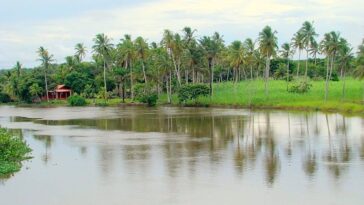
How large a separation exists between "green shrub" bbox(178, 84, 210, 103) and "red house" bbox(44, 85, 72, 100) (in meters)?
37.4

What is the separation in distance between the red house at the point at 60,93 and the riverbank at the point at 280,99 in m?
Answer: 11.5

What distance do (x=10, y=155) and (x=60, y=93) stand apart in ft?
318

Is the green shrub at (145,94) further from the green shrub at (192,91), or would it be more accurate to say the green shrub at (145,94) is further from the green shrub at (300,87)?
the green shrub at (300,87)

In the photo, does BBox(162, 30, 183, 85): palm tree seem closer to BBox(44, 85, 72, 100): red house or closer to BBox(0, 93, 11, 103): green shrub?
BBox(44, 85, 72, 100): red house

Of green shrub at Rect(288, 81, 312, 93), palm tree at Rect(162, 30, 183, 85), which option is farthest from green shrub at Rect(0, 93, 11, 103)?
green shrub at Rect(288, 81, 312, 93)

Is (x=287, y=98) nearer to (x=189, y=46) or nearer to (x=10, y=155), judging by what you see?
(x=189, y=46)

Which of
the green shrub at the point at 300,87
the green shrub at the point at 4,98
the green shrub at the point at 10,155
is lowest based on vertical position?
the green shrub at the point at 4,98

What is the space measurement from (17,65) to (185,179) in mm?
115533

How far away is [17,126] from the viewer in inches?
2415

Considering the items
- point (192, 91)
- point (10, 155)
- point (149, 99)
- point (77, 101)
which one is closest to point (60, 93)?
point (77, 101)

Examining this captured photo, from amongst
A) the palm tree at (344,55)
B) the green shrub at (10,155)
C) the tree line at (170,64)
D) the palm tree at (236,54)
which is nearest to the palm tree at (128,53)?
the tree line at (170,64)

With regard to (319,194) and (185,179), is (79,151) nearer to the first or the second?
(185,179)

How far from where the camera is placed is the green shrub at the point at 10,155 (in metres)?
29.7

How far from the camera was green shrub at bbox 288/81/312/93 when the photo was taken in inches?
3716
